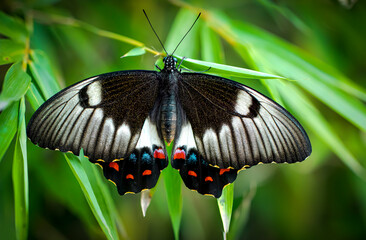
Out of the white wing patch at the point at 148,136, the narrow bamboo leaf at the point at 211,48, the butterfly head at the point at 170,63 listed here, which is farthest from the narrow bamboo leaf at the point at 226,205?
the butterfly head at the point at 170,63

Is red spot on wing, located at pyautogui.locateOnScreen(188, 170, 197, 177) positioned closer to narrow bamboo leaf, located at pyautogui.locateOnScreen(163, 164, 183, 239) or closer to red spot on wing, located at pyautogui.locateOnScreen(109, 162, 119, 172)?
narrow bamboo leaf, located at pyautogui.locateOnScreen(163, 164, 183, 239)

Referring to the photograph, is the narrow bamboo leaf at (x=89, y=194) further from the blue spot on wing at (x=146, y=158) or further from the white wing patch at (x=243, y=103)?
the white wing patch at (x=243, y=103)

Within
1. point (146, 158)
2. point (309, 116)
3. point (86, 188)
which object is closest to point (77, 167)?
point (86, 188)

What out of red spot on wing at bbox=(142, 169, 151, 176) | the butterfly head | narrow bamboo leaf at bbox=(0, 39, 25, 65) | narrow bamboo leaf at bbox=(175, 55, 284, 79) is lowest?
red spot on wing at bbox=(142, 169, 151, 176)

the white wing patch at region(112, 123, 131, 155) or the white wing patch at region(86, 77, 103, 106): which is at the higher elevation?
the white wing patch at region(86, 77, 103, 106)

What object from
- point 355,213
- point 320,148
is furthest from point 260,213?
point 320,148

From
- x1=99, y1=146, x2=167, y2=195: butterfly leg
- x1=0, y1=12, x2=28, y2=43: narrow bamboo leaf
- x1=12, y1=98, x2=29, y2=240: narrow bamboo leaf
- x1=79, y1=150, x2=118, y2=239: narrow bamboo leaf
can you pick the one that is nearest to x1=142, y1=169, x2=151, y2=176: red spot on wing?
x1=99, y1=146, x2=167, y2=195: butterfly leg

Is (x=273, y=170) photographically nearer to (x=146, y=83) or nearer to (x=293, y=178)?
(x=293, y=178)

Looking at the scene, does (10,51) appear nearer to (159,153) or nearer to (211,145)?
(159,153)
